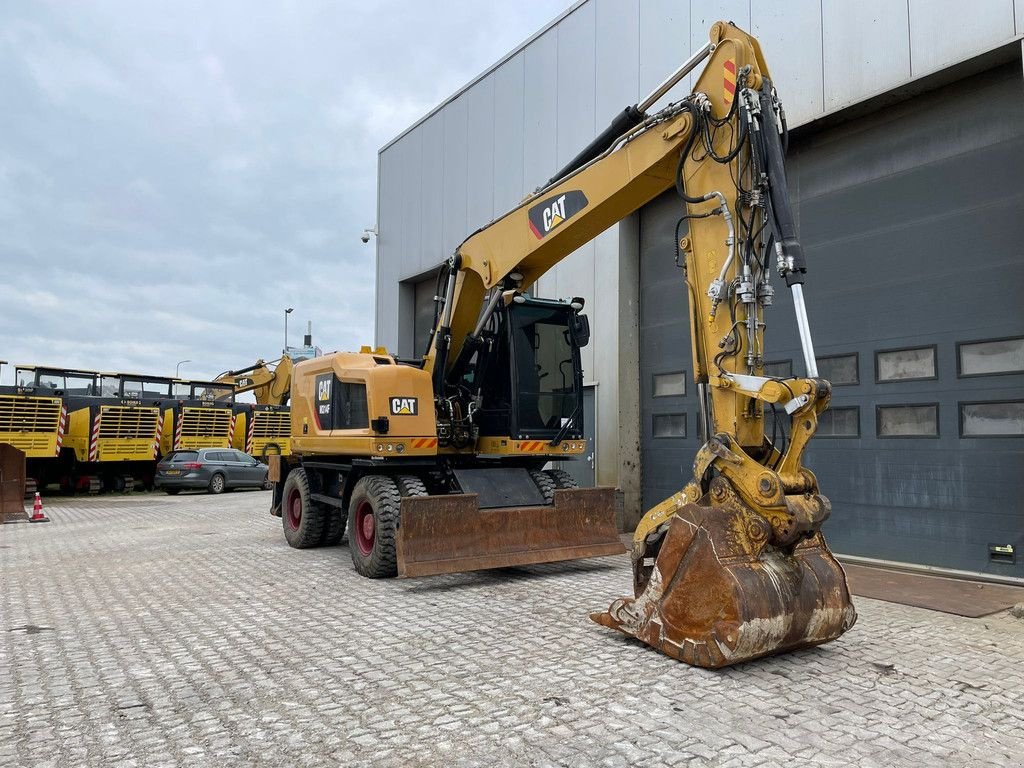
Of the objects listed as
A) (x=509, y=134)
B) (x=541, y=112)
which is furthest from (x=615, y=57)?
(x=509, y=134)

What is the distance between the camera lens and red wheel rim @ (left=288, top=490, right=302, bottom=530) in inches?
394

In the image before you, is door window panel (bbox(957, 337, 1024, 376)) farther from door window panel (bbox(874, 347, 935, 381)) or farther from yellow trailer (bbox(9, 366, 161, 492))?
yellow trailer (bbox(9, 366, 161, 492))

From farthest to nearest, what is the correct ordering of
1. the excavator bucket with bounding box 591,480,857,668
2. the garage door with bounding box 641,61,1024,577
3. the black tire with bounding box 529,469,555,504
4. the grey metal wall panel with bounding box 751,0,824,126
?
the grey metal wall panel with bounding box 751,0,824,126
the black tire with bounding box 529,469,555,504
the garage door with bounding box 641,61,1024,577
the excavator bucket with bounding box 591,480,857,668

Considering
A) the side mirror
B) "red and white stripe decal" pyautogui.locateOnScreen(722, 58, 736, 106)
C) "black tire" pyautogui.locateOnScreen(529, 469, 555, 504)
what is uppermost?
"red and white stripe decal" pyautogui.locateOnScreen(722, 58, 736, 106)

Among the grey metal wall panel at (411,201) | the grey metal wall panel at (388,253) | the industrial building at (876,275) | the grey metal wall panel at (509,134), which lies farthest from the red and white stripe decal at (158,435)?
the industrial building at (876,275)

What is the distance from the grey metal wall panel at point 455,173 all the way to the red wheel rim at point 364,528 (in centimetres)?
771

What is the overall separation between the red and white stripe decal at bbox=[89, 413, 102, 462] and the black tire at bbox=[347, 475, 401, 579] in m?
14.3

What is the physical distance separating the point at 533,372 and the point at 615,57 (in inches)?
238

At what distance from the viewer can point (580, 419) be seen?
836 cm

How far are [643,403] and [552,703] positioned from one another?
302 inches

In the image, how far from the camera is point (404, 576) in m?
6.65

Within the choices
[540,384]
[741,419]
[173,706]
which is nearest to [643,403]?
[540,384]

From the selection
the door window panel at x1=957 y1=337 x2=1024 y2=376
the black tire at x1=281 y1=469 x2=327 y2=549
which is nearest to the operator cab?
the black tire at x1=281 y1=469 x2=327 y2=549

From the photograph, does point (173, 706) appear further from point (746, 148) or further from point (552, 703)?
point (746, 148)
